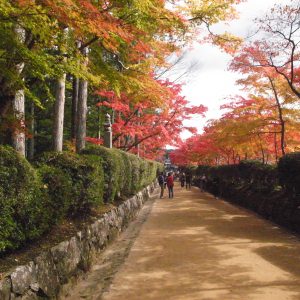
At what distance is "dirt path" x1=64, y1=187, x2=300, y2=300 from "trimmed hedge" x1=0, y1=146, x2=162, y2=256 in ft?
4.37

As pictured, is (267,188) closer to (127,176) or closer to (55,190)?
(127,176)

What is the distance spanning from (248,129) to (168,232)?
7331 mm

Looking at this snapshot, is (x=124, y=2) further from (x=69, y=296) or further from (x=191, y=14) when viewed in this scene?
(x=69, y=296)

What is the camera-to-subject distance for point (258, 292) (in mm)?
5207

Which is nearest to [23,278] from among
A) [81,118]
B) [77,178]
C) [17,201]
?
[17,201]

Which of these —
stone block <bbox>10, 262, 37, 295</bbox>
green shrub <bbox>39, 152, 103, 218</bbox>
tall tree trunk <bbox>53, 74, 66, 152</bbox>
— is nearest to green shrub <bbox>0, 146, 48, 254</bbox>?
stone block <bbox>10, 262, 37, 295</bbox>

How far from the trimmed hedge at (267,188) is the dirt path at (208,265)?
2.76 ft

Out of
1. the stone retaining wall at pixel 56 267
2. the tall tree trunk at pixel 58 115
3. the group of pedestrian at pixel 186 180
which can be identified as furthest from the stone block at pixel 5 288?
the group of pedestrian at pixel 186 180

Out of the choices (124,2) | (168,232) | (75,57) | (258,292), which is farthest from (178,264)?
(124,2)

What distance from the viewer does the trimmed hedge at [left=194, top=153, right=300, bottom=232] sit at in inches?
428

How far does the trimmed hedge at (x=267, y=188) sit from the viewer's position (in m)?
10.9

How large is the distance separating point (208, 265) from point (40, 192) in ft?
11.2

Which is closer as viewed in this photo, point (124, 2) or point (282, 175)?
point (124, 2)

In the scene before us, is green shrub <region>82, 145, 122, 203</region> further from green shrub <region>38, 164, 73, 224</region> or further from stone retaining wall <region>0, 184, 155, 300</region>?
green shrub <region>38, 164, 73, 224</region>
